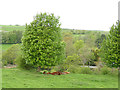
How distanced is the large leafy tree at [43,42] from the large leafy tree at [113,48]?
5.26 m

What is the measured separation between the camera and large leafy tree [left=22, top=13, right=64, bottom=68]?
1450 cm

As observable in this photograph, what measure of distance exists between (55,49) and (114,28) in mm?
7352

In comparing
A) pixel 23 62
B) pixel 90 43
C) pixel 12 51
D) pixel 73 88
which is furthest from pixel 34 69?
pixel 90 43

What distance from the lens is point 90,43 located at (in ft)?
157

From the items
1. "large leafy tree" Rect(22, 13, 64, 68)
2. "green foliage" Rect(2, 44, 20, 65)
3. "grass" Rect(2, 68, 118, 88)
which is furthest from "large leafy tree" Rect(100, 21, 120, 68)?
"green foliage" Rect(2, 44, 20, 65)

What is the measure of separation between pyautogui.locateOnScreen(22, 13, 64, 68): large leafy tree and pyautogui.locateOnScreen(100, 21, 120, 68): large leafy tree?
17.3 feet

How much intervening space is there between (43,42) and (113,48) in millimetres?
7730

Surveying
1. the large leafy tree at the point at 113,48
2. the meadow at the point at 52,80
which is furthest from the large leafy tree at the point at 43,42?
the large leafy tree at the point at 113,48

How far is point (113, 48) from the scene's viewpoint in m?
15.4

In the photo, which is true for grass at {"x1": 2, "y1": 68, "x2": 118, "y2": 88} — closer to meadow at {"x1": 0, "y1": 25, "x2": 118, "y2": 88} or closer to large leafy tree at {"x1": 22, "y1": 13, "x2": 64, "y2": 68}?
meadow at {"x1": 0, "y1": 25, "x2": 118, "y2": 88}

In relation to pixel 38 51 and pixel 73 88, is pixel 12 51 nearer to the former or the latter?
pixel 38 51

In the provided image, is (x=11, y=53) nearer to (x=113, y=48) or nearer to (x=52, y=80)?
(x=52, y=80)

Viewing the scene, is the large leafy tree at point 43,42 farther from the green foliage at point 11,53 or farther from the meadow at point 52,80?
the green foliage at point 11,53

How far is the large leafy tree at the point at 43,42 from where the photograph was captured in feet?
47.6
